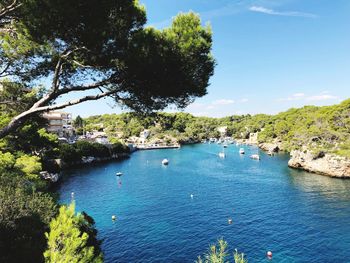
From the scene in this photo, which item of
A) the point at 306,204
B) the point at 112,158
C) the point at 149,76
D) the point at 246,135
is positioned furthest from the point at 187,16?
the point at 246,135

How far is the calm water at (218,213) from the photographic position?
82.9 ft

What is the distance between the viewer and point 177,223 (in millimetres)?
32156

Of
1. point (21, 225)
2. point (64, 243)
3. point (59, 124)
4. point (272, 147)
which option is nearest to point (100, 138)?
point (59, 124)

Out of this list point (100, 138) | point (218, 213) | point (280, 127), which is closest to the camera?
point (218, 213)

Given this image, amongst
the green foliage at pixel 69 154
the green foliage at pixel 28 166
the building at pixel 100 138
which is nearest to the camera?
the green foliage at pixel 28 166

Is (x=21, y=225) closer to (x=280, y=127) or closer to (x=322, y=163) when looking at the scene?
(x=322, y=163)

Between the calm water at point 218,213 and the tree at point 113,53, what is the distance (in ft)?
57.4

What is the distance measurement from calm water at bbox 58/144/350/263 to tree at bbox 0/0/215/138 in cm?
1750

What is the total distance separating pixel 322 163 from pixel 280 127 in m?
53.1

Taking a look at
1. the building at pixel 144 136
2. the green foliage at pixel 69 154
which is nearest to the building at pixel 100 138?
the building at pixel 144 136

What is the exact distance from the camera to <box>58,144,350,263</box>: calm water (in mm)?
25281

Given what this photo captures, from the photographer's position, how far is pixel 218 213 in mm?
35312

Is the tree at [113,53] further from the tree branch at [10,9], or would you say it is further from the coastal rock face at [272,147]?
the coastal rock face at [272,147]

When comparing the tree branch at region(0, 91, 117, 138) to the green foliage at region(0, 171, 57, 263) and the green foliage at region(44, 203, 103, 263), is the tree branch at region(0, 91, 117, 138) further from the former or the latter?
the green foliage at region(0, 171, 57, 263)
